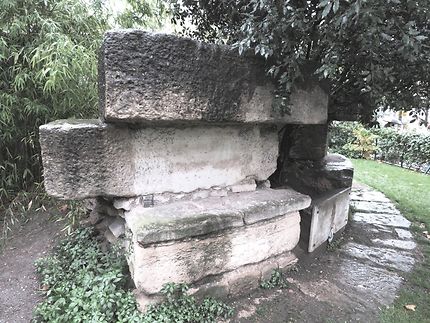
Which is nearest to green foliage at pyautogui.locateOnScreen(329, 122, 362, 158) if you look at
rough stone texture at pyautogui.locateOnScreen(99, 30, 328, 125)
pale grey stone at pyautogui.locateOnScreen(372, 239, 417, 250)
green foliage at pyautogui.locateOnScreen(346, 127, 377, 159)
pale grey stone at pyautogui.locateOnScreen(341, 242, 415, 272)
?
green foliage at pyautogui.locateOnScreen(346, 127, 377, 159)

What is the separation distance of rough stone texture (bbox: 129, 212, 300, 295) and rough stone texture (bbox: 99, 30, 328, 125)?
79 centimetres

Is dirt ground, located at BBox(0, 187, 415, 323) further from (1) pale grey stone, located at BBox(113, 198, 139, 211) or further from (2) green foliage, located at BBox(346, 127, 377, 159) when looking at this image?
(2) green foliage, located at BBox(346, 127, 377, 159)

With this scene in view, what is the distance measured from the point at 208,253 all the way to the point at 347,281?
4.39 feet

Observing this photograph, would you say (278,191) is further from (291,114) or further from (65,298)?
(65,298)

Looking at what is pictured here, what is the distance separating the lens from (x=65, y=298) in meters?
1.95

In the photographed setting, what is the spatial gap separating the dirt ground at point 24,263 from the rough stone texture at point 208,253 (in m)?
0.73

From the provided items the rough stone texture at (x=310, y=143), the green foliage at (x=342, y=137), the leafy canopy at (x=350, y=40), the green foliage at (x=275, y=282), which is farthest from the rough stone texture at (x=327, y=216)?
the green foliage at (x=342, y=137)

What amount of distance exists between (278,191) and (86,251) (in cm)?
160

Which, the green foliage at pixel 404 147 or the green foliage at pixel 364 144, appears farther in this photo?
the green foliage at pixel 364 144

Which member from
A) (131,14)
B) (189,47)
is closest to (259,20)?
(189,47)

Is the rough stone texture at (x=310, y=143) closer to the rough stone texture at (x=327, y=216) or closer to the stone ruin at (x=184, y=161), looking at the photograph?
the rough stone texture at (x=327, y=216)

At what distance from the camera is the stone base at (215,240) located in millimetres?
1898

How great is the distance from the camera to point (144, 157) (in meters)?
2.12

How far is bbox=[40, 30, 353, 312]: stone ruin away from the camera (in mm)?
1840
